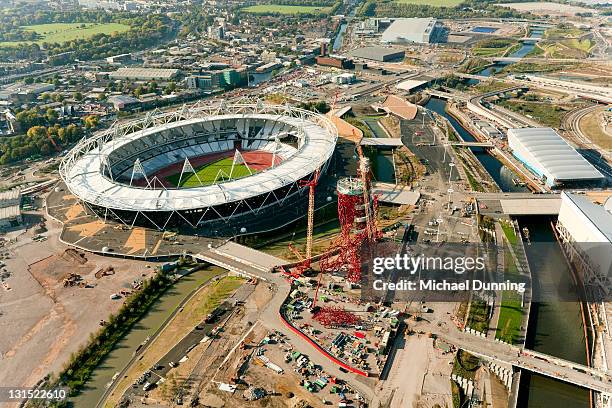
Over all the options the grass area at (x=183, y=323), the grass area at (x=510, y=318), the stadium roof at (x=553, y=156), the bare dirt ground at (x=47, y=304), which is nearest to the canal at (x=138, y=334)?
the grass area at (x=183, y=323)

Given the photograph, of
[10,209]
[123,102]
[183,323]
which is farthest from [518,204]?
[123,102]

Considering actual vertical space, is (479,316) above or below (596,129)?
above

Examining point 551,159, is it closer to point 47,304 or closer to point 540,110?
point 540,110

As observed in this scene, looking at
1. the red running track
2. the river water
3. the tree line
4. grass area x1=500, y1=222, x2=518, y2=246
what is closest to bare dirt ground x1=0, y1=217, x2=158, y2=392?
the red running track

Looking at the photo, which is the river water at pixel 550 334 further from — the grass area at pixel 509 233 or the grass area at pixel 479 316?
the grass area at pixel 479 316

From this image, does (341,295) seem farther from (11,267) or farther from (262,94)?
(262,94)

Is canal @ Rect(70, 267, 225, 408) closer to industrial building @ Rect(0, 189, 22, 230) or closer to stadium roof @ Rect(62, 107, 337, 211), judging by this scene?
stadium roof @ Rect(62, 107, 337, 211)

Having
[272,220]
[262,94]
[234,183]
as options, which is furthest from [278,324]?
[262,94]
